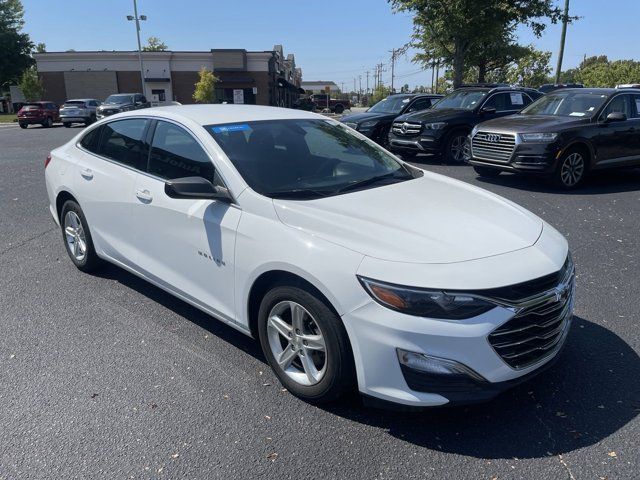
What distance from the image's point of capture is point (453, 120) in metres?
12.2

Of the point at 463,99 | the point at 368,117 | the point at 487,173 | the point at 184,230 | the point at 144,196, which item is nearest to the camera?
the point at 184,230

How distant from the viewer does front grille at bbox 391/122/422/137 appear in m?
12.5

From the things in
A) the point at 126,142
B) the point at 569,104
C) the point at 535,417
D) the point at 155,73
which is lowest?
the point at 535,417

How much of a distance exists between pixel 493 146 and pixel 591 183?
2227mm

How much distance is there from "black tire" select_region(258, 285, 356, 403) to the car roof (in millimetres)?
1528

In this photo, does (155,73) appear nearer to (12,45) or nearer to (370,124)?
(12,45)

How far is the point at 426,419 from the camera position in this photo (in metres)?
2.90

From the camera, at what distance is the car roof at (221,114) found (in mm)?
3871

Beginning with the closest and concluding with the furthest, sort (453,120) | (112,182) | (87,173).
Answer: (112,182) < (87,173) < (453,120)

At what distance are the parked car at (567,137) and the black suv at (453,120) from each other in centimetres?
218

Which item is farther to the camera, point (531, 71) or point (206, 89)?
point (531, 71)

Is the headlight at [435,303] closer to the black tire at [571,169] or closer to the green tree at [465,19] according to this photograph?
the black tire at [571,169]

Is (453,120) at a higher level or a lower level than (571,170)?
higher

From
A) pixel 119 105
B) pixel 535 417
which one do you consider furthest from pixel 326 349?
pixel 119 105
